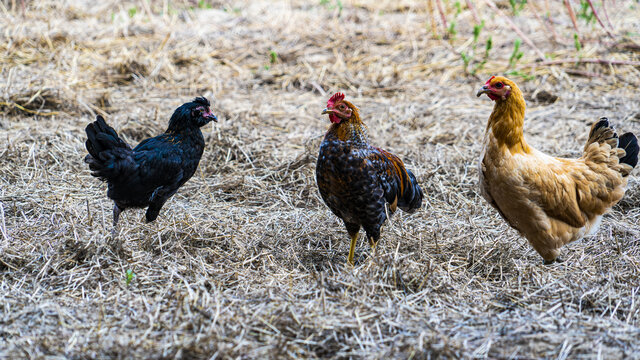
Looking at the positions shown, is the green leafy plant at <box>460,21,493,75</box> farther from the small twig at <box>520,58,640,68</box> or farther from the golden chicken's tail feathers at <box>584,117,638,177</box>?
the golden chicken's tail feathers at <box>584,117,638,177</box>

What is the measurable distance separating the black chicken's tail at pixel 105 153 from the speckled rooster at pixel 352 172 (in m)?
1.32

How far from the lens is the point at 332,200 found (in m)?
3.45

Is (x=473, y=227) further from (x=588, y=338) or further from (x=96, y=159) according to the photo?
(x=96, y=159)

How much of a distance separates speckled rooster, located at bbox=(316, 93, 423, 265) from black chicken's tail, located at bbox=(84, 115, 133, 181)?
132 cm

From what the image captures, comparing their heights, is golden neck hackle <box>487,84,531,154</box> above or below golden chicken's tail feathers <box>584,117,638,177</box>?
above

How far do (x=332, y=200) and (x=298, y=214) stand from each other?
0.98 meters

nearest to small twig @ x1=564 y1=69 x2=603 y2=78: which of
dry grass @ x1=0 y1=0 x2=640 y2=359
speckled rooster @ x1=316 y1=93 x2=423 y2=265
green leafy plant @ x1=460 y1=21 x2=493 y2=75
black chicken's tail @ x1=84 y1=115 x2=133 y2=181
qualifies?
dry grass @ x1=0 y1=0 x2=640 y2=359

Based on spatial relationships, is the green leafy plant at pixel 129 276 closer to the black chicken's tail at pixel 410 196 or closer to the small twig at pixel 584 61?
the black chicken's tail at pixel 410 196

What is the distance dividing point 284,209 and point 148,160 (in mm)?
1302

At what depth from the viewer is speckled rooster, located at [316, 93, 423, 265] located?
333 centimetres

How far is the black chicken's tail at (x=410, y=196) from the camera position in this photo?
151 inches

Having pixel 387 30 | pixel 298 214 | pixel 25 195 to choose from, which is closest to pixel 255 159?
pixel 298 214

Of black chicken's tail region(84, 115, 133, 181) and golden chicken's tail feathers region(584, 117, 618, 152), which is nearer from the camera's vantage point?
black chicken's tail region(84, 115, 133, 181)

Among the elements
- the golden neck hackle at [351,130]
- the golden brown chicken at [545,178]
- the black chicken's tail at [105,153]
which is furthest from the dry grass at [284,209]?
the golden neck hackle at [351,130]
